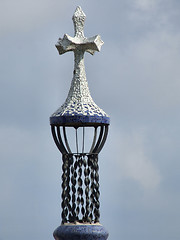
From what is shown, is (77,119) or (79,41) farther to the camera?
(79,41)

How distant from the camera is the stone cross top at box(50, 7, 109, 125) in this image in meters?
40.2

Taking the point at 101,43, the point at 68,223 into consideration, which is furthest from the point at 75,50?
the point at 68,223

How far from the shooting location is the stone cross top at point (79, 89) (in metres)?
40.2

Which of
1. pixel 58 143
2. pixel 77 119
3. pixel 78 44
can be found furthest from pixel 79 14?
pixel 58 143

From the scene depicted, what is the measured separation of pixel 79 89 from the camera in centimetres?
4147

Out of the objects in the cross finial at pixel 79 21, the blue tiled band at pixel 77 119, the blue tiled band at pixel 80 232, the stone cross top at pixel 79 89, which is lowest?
the blue tiled band at pixel 80 232

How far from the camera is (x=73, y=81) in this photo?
41.8 m

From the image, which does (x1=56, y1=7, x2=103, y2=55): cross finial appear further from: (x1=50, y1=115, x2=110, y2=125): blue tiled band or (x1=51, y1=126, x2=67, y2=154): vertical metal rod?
(x1=51, y1=126, x2=67, y2=154): vertical metal rod

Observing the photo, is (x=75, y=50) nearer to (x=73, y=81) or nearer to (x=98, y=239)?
(x=73, y=81)

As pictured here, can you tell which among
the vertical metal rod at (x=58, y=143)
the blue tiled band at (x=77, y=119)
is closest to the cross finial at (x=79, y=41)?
the blue tiled band at (x=77, y=119)

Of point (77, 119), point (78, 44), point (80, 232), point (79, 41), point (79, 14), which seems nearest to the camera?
point (80, 232)

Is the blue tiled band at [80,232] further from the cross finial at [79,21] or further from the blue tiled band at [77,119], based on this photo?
the cross finial at [79,21]

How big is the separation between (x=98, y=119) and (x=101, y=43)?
4.09 metres

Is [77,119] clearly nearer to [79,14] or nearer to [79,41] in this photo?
[79,41]
